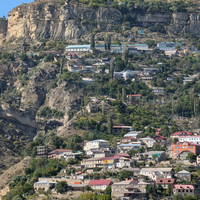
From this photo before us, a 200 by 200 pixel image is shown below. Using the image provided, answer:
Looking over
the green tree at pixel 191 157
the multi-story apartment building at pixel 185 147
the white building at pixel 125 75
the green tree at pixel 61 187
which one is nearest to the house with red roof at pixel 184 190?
the green tree at pixel 191 157

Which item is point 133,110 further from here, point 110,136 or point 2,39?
point 2,39

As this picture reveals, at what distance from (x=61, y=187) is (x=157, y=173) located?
43.5 feet

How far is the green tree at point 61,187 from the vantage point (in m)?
73.0

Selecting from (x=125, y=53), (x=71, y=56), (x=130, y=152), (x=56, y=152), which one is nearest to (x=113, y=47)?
(x=125, y=53)

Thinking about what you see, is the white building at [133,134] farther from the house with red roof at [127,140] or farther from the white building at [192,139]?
the white building at [192,139]

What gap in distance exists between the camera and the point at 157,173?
73.4 meters

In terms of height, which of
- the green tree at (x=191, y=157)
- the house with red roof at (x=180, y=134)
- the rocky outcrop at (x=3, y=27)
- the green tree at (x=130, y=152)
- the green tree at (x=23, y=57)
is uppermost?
the rocky outcrop at (x=3, y=27)

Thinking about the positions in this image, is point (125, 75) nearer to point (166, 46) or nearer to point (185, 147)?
point (166, 46)

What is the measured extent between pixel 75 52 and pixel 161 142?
5103cm

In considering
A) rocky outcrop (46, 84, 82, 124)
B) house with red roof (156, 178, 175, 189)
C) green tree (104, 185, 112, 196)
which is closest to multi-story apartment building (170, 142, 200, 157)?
house with red roof (156, 178, 175, 189)

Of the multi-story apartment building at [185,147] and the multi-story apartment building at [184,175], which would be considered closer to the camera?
the multi-story apartment building at [184,175]

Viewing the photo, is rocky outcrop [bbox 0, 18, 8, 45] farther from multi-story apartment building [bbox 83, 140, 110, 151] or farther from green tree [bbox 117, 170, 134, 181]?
green tree [bbox 117, 170, 134, 181]

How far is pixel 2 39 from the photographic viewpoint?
152m

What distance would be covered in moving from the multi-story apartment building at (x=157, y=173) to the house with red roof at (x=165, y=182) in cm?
145
